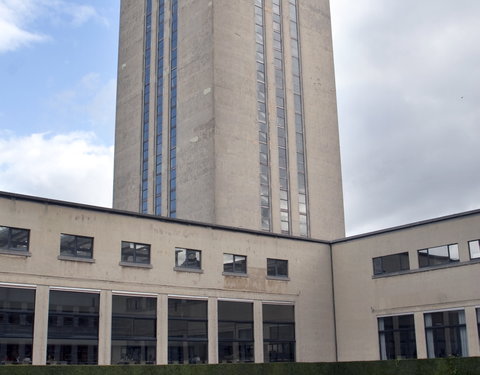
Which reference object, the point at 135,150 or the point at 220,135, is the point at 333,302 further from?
the point at 135,150

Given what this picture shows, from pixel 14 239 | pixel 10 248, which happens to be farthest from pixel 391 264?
pixel 10 248

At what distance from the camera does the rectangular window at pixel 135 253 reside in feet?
140

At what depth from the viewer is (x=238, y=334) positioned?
46156 mm

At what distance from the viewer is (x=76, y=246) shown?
133 feet

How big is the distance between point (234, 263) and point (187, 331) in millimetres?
5790

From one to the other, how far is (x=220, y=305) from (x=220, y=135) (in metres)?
26.6

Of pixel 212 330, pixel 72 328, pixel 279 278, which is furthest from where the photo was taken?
pixel 279 278

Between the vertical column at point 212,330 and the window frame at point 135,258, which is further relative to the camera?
the vertical column at point 212,330

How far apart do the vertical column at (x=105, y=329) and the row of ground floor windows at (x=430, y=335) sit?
1791 centimetres

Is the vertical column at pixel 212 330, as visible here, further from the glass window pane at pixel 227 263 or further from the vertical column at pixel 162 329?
the vertical column at pixel 162 329

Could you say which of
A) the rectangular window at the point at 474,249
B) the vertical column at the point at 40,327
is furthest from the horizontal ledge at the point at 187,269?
the rectangular window at the point at 474,249

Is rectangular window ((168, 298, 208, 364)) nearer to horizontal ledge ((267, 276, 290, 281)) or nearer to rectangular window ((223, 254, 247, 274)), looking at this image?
rectangular window ((223, 254, 247, 274))

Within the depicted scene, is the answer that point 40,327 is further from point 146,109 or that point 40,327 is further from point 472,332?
point 146,109

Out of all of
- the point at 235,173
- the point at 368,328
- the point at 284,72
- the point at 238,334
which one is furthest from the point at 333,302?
the point at 284,72
